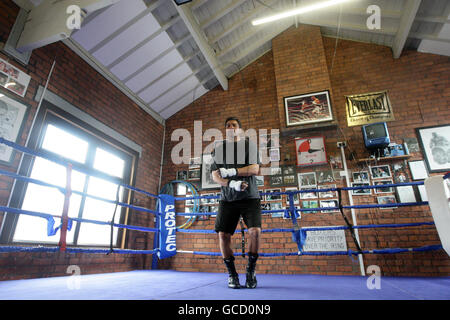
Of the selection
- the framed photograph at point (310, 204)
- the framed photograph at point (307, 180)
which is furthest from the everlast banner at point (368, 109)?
the framed photograph at point (310, 204)

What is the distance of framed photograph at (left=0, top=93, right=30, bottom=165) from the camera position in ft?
8.16

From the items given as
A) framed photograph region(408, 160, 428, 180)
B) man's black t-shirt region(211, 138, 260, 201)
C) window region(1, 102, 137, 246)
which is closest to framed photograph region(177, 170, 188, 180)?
window region(1, 102, 137, 246)

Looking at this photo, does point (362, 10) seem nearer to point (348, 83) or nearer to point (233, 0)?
point (348, 83)

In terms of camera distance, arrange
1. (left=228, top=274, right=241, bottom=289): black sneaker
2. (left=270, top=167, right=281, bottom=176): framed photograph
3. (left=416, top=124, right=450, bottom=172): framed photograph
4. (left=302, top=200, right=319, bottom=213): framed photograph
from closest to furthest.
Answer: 1. (left=228, top=274, right=241, bottom=289): black sneaker
2. (left=416, top=124, right=450, bottom=172): framed photograph
3. (left=302, top=200, right=319, bottom=213): framed photograph
4. (left=270, top=167, right=281, bottom=176): framed photograph

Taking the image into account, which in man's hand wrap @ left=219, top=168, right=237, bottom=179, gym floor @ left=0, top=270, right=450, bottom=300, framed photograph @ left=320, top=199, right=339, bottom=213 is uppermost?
framed photograph @ left=320, top=199, right=339, bottom=213

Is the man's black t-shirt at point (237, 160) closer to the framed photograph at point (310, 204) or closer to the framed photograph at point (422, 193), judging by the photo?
the framed photograph at point (310, 204)

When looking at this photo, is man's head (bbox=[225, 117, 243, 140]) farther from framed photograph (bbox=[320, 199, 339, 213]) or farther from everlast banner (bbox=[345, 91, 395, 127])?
everlast banner (bbox=[345, 91, 395, 127])

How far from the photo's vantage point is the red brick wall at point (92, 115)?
2598mm

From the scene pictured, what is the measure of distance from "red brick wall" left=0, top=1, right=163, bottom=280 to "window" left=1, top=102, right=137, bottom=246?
0.19 m

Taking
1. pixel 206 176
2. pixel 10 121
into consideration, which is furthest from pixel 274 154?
pixel 10 121

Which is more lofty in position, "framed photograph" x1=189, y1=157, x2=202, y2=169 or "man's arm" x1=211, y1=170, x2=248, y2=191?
"framed photograph" x1=189, y1=157, x2=202, y2=169

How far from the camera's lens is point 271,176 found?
436 centimetres

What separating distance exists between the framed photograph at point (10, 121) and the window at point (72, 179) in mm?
172
